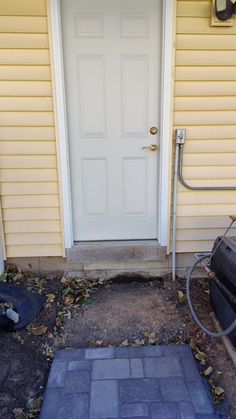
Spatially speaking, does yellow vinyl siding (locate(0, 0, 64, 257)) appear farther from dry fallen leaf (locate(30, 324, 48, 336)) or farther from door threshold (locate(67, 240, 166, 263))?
dry fallen leaf (locate(30, 324, 48, 336))

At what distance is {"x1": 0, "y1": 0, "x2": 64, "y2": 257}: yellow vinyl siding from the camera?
2.46 metres

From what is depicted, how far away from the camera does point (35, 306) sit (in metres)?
2.50

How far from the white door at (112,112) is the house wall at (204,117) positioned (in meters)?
0.23

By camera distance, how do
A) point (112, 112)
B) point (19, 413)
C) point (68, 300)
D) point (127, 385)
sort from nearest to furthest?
point (19, 413), point (127, 385), point (68, 300), point (112, 112)

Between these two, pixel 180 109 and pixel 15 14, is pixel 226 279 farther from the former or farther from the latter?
pixel 15 14

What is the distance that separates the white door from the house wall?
0.74 ft

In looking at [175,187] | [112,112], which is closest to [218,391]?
[175,187]

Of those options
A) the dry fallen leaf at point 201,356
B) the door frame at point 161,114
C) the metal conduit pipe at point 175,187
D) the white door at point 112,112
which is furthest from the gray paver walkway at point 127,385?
the white door at point 112,112

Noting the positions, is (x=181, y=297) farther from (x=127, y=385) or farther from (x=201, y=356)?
(x=127, y=385)

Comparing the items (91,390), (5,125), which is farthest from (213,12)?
(91,390)

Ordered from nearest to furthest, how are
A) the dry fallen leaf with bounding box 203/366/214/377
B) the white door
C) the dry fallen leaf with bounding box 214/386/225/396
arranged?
1. the dry fallen leaf with bounding box 214/386/225/396
2. the dry fallen leaf with bounding box 203/366/214/377
3. the white door

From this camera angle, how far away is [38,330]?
2285 mm

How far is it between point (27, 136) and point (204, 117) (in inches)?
54.6

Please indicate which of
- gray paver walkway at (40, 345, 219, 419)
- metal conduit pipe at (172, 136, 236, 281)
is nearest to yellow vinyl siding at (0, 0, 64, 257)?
metal conduit pipe at (172, 136, 236, 281)
